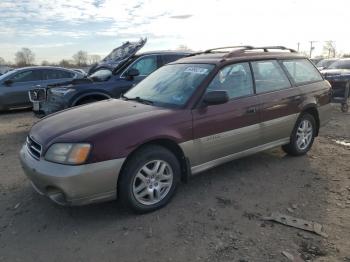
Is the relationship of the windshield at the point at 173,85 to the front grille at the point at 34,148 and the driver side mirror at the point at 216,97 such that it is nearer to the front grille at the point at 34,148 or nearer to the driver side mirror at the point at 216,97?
the driver side mirror at the point at 216,97

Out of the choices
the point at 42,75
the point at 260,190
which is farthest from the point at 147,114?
the point at 42,75

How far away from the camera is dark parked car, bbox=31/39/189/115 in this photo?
7.53m

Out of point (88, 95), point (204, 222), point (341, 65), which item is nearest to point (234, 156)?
point (204, 222)

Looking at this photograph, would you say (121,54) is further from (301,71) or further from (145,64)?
(301,71)

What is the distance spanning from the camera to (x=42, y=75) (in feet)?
37.8

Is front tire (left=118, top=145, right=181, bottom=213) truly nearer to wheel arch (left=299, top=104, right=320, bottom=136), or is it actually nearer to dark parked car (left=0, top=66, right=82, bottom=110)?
wheel arch (left=299, top=104, right=320, bottom=136)

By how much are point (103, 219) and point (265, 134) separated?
8.35 feet

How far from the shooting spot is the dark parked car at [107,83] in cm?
753

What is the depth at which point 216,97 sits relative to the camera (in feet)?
13.9

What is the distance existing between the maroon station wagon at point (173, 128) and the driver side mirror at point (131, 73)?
9.27ft

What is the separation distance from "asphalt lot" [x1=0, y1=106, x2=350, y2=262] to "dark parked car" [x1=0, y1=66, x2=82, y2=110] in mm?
6227

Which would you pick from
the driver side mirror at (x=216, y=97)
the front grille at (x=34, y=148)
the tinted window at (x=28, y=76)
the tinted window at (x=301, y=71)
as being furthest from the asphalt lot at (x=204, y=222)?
the tinted window at (x=28, y=76)

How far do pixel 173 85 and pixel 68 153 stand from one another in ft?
5.76

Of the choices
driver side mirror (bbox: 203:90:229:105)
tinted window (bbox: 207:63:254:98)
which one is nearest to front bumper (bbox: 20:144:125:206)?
driver side mirror (bbox: 203:90:229:105)
